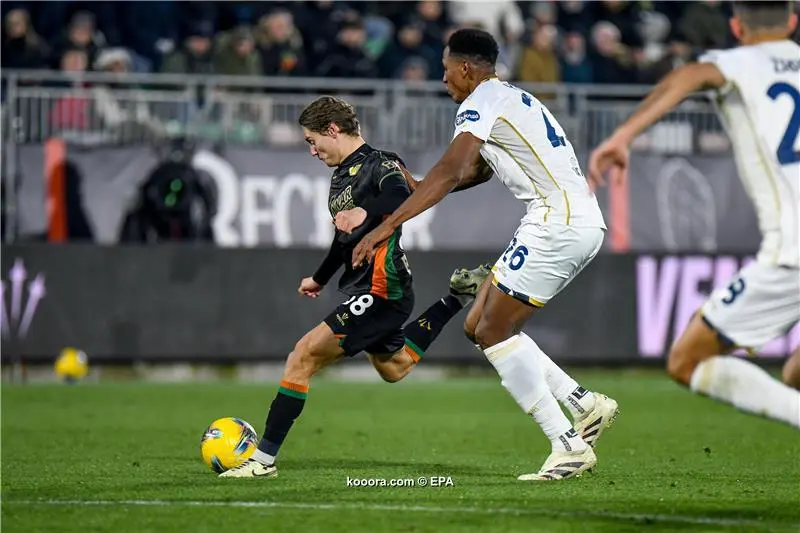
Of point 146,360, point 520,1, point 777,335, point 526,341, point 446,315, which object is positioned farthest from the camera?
point 520,1

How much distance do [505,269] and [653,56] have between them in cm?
1431

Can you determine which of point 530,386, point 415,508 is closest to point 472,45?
point 530,386

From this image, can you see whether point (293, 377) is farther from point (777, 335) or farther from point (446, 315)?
point (777, 335)

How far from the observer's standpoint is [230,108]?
19.1 m

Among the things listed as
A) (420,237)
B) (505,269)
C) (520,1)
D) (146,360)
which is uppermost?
(520,1)

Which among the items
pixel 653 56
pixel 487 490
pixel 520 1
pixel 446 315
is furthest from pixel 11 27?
pixel 487 490

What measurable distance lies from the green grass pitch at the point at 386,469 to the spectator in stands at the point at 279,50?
4.99 m

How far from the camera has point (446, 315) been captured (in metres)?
9.75

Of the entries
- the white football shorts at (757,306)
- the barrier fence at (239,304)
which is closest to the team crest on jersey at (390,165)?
the white football shorts at (757,306)

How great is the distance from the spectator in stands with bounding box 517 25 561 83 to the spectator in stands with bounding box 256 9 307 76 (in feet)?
9.74

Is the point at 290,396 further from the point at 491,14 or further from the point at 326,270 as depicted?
the point at 491,14

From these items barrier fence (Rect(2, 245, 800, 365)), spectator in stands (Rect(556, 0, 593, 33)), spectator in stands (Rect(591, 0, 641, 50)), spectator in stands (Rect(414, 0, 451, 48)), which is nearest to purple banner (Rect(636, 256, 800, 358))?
barrier fence (Rect(2, 245, 800, 365))

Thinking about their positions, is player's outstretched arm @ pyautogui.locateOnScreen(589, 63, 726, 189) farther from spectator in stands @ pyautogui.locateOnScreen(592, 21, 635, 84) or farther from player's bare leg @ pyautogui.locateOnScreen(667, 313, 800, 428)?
spectator in stands @ pyautogui.locateOnScreen(592, 21, 635, 84)

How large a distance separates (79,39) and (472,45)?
1113 centimetres
